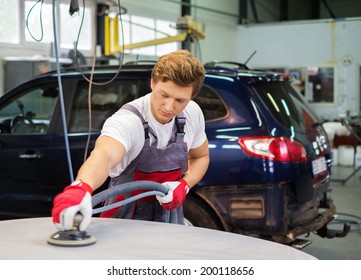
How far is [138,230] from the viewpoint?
6.54ft

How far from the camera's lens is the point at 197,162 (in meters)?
2.90

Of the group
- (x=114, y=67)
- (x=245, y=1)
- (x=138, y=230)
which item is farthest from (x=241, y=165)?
(x=245, y=1)

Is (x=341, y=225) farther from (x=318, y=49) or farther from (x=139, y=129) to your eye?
(x=318, y=49)

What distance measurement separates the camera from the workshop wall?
11797 mm

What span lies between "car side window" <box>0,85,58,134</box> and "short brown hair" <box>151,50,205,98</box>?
8.18 ft

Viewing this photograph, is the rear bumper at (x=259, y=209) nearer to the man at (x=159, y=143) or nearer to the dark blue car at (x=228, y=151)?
the dark blue car at (x=228, y=151)

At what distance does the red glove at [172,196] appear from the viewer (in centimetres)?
244

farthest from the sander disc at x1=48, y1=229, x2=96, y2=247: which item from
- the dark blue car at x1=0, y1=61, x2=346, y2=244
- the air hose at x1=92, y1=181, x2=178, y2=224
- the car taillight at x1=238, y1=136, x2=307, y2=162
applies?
the car taillight at x1=238, y1=136, x2=307, y2=162

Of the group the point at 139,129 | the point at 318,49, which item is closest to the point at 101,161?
the point at 139,129

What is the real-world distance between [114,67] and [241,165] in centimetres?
130

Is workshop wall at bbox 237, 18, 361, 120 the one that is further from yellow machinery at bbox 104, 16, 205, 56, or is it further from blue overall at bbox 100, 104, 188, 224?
blue overall at bbox 100, 104, 188, 224

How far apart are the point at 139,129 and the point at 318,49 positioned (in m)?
11.4

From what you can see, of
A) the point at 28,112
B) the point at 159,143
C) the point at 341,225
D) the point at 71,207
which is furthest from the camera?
the point at 341,225

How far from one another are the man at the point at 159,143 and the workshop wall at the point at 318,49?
887cm
